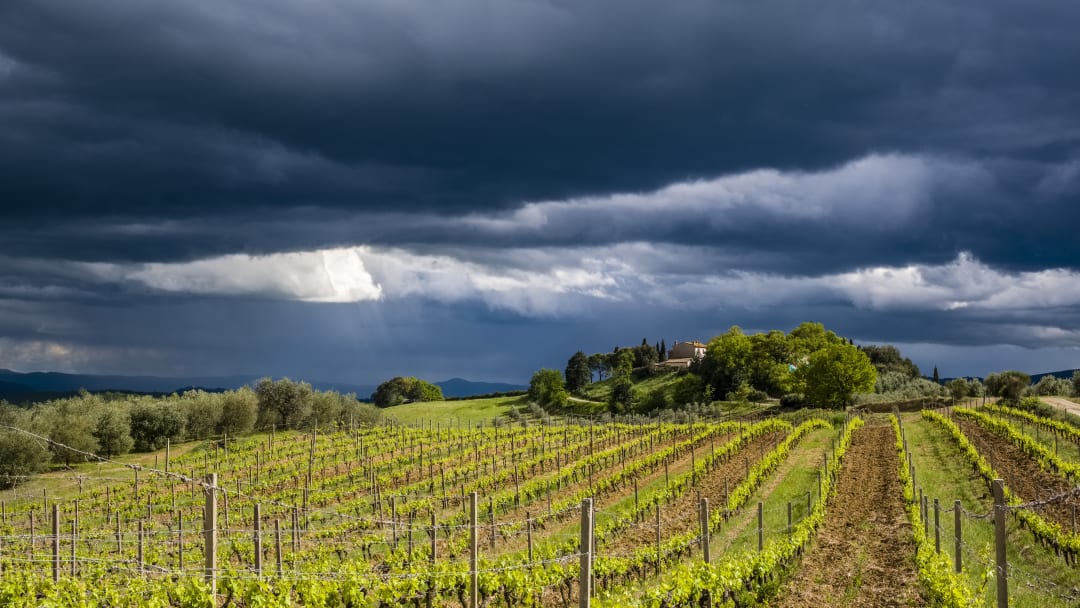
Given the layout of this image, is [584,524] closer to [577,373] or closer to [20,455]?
[20,455]

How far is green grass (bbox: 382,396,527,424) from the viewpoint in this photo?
9238 centimetres

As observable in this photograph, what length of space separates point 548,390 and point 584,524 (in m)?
100

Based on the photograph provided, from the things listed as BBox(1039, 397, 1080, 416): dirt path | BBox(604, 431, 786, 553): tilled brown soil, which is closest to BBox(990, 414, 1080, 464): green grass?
BBox(1039, 397, 1080, 416): dirt path

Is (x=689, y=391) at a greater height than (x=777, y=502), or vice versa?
(x=689, y=391)

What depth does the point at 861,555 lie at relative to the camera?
1978 centimetres

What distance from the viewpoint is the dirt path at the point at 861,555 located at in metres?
16.0

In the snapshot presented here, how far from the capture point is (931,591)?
1439cm

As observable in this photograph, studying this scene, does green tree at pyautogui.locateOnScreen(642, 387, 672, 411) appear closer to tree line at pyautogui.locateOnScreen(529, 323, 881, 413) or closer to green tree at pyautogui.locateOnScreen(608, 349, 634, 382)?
tree line at pyautogui.locateOnScreen(529, 323, 881, 413)

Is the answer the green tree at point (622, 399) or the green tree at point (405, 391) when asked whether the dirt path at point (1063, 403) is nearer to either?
the green tree at point (622, 399)

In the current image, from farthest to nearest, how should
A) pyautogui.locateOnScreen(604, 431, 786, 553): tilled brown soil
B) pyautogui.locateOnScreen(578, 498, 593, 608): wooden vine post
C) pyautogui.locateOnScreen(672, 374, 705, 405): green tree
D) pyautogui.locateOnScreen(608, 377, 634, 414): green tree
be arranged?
1. pyautogui.locateOnScreen(608, 377, 634, 414): green tree
2. pyautogui.locateOnScreen(672, 374, 705, 405): green tree
3. pyautogui.locateOnScreen(604, 431, 786, 553): tilled brown soil
4. pyautogui.locateOnScreen(578, 498, 593, 608): wooden vine post

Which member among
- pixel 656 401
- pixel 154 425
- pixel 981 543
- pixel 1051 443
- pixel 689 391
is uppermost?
pixel 1051 443

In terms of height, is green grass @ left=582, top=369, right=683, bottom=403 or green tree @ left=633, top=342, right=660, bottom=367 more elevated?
green tree @ left=633, top=342, right=660, bottom=367

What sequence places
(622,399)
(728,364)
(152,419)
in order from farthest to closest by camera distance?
(622,399) → (728,364) → (152,419)

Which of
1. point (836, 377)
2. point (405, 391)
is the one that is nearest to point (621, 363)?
point (405, 391)
